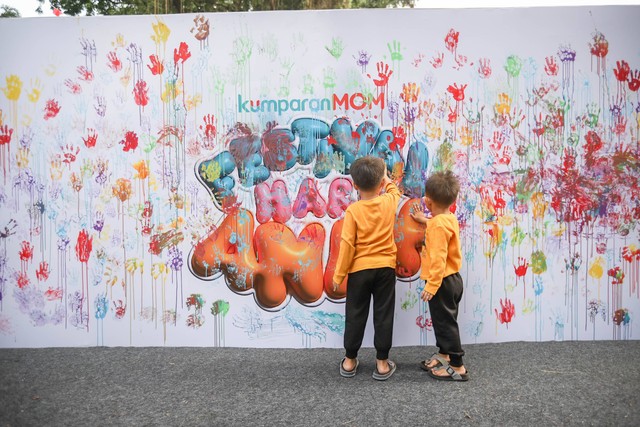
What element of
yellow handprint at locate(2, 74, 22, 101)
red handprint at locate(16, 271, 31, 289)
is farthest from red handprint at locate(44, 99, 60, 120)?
red handprint at locate(16, 271, 31, 289)

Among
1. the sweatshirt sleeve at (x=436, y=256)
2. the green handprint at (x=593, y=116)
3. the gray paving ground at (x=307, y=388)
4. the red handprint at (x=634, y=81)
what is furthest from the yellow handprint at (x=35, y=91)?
the red handprint at (x=634, y=81)

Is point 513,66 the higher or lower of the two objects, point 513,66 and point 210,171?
the higher

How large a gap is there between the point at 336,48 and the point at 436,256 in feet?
5.98

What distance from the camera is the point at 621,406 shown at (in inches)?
116

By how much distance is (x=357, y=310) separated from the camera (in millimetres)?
3545

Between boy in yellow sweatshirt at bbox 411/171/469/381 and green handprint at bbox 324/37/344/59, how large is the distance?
127cm

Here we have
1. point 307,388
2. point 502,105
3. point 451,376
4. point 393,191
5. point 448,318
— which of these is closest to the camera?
point 307,388

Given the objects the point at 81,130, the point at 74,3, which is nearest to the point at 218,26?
the point at 81,130

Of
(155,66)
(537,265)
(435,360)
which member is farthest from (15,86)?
(537,265)

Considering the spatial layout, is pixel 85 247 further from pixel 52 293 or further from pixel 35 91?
pixel 35 91

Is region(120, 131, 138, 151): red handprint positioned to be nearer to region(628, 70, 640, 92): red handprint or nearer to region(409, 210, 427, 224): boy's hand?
region(409, 210, 427, 224): boy's hand

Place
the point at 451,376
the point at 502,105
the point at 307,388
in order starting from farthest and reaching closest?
the point at 502,105
the point at 451,376
the point at 307,388

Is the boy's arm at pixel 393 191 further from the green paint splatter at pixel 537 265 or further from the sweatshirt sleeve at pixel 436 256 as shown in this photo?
the green paint splatter at pixel 537 265

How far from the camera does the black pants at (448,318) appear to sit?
11.3ft
